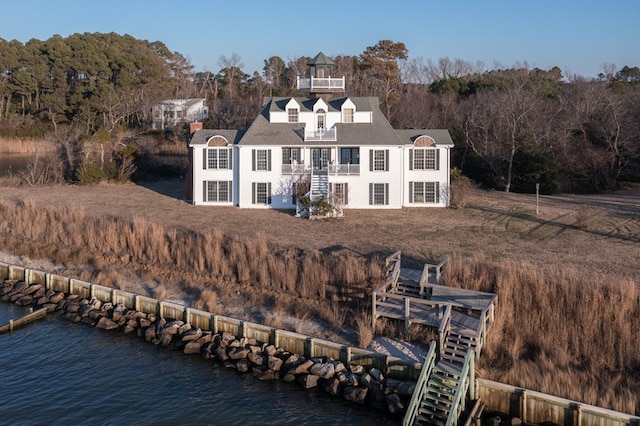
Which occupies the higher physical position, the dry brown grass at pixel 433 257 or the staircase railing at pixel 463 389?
the dry brown grass at pixel 433 257

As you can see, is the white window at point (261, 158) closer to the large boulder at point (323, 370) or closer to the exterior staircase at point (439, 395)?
the large boulder at point (323, 370)

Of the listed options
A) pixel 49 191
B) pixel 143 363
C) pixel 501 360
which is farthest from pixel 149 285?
pixel 49 191

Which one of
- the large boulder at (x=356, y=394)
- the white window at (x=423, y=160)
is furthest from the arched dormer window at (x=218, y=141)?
the large boulder at (x=356, y=394)

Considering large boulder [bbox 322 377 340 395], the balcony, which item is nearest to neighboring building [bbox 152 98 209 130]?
the balcony

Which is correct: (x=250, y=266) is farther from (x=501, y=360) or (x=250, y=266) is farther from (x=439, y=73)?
(x=439, y=73)

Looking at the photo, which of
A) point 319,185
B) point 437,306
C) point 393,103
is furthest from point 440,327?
point 393,103

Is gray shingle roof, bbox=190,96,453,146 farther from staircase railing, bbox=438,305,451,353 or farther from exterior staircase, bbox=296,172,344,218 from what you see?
staircase railing, bbox=438,305,451,353

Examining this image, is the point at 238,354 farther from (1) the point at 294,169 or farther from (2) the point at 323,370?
(1) the point at 294,169
